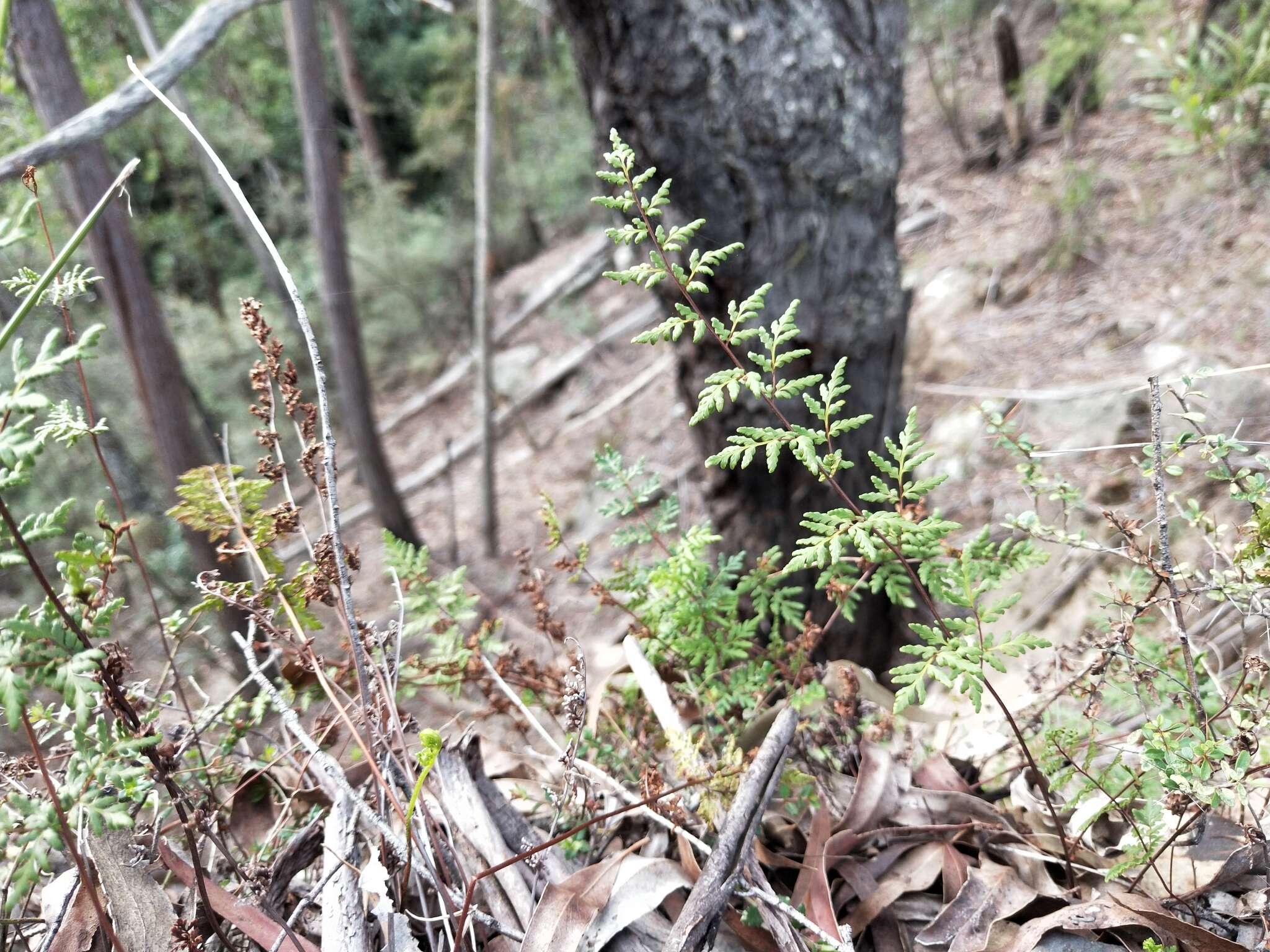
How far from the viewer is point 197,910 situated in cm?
105

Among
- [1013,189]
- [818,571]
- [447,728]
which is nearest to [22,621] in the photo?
[447,728]

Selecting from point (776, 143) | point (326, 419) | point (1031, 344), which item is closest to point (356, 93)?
point (1031, 344)

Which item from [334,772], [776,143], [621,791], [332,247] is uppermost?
[332,247]

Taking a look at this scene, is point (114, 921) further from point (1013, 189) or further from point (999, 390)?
point (1013, 189)

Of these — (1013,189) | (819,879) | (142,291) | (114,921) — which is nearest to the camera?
(114,921)

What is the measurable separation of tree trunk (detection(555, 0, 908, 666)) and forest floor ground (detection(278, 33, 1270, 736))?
484 millimetres

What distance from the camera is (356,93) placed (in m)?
15.3

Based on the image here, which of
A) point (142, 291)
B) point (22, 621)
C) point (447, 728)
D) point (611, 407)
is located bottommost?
point (611, 407)

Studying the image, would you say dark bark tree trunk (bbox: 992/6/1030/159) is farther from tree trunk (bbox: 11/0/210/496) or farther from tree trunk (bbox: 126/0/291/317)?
tree trunk (bbox: 11/0/210/496)

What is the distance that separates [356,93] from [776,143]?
15565mm

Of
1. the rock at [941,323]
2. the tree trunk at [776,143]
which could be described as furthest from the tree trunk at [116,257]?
the rock at [941,323]

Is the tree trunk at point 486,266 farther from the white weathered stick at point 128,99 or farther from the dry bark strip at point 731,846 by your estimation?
the dry bark strip at point 731,846

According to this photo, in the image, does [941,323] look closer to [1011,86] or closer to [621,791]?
[1011,86]

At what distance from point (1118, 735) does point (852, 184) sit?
1.62 metres
